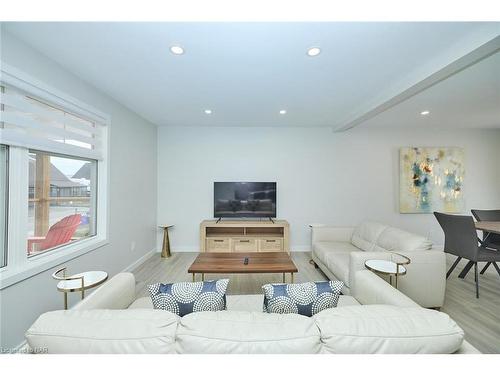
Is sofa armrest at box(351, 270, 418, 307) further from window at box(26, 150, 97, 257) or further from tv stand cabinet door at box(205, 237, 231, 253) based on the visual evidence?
window at box(26, 150, 97, 257)

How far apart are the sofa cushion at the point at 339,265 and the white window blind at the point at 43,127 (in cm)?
313

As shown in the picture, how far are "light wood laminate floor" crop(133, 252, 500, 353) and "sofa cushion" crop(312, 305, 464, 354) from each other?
A: 1477 millimetres

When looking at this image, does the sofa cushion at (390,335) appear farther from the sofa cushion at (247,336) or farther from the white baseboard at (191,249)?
the white baseboard at (191,249)

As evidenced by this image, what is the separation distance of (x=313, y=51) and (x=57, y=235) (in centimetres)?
305

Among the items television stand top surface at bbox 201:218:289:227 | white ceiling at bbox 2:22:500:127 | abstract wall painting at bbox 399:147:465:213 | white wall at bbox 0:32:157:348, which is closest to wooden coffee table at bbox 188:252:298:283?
television stand top surface at bbox 201:218:289:227

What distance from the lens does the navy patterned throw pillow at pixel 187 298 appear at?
1.12m

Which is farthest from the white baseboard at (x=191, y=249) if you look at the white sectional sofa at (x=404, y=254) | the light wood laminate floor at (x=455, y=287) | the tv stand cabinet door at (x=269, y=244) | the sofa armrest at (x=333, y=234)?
the white sectional sofa at (x=404, y=254)

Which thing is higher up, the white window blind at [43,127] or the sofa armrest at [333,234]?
the white window blind at [43,127]

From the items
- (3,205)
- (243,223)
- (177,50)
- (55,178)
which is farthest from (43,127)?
(243,223)

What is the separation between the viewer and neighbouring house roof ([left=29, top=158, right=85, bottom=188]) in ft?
6.19

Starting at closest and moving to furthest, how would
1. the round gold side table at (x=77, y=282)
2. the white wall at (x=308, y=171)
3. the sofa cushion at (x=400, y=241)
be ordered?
the round gold side table at (x=77, y=282), the sofa cushion at (x=400, y=241), the white wall at (x=308, y=171)

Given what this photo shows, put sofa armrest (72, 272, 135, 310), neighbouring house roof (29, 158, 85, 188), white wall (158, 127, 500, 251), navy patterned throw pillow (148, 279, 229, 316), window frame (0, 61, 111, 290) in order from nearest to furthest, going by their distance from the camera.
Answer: navy patterned throw pillow (148, 279, 229, 316), sofa armrest (72, 272, 135, 310), window frame (0, 61, 111, 290), neighbouring house roof (29, 158, 85, 188), white wall (158, 127, 500, 251)
